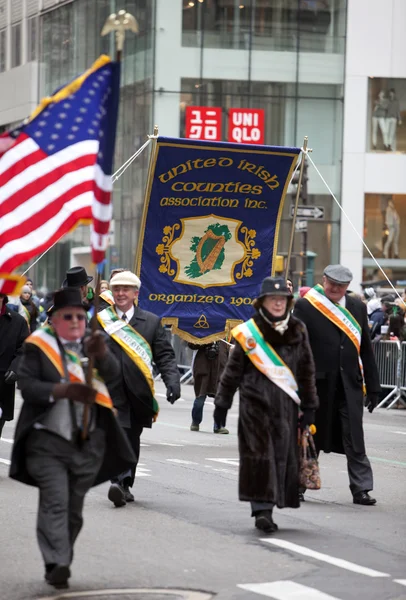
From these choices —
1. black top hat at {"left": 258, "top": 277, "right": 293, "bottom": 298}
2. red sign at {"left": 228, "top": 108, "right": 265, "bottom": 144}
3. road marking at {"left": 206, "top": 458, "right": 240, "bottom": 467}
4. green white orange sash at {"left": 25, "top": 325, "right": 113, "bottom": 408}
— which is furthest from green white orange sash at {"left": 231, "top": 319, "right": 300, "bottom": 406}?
red sign at {"left": 228, "top": 108, "right": 265, "bottom": 144}

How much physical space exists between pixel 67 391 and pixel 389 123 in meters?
37.3

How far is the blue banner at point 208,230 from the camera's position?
15.7 m

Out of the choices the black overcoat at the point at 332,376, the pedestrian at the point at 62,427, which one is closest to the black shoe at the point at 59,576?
the pedestrian at the point at 62,427

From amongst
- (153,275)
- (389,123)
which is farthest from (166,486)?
(389,123)

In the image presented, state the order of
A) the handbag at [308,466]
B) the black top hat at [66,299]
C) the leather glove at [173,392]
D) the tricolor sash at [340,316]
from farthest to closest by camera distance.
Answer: the tricolor sash at [340,316] < the leather glove at [173,392] < the handbag at [308,466] < the black top hat at [66,299]

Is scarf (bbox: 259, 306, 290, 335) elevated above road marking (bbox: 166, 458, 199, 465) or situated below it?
above

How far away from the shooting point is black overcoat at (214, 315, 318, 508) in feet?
29.9

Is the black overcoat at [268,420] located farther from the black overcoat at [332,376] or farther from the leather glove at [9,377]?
the leather glove at [9,377]

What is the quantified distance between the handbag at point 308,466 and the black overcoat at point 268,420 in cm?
91

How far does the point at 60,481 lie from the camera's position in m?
7.37

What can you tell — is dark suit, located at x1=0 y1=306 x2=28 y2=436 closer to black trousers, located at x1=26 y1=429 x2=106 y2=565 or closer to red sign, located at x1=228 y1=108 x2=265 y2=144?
black trousers, located at x1=26 y1=429 x2=106 y2=565

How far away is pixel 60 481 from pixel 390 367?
1555 centimetres

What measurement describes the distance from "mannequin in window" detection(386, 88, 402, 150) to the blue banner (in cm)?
2822

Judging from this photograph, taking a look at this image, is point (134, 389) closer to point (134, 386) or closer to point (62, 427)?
point (134, 386)
